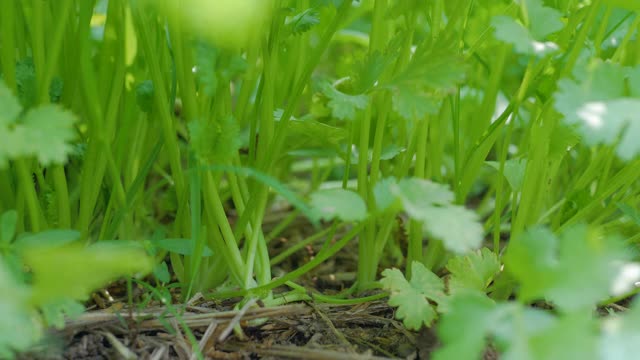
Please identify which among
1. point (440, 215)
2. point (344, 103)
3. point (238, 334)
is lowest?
point (238, 334)

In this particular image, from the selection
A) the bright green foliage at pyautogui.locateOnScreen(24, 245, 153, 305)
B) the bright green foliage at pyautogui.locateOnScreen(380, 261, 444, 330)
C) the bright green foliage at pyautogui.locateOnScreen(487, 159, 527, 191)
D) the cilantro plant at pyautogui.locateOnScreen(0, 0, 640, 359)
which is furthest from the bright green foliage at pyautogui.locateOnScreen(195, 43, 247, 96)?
the bright green foliage at pyautogui.locateOnScreen(487, 159, 527, 191)

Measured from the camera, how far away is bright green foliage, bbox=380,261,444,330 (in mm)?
921

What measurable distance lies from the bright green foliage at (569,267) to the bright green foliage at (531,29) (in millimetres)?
277

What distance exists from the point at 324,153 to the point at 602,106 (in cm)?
53

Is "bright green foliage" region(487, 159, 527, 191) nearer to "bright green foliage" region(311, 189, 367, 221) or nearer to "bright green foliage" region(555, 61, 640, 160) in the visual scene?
"bright green foliage" region(555, 61, 640, 160)

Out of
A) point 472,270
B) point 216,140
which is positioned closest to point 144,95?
point 216,140

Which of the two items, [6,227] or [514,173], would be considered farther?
[514,173]

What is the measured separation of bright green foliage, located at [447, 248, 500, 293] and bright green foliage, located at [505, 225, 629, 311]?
0.90 ft

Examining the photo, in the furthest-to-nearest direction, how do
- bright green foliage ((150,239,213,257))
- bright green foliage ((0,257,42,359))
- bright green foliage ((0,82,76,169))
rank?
1. bright green foliage ((150,239,213,257))
2. bright green foliage ((0,82,76,169))
3. bright green foliage ((0,257,42,359))

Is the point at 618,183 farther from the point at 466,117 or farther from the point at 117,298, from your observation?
the point at 117,298

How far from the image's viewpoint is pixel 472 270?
3.25 ft

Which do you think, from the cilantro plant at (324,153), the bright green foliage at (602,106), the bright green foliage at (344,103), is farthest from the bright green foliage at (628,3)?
the bright green foliage at (344,103)

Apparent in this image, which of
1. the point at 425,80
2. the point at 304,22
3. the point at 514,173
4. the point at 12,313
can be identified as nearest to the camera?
the point at 12,313

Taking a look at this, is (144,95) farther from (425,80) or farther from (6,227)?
(425,80)
